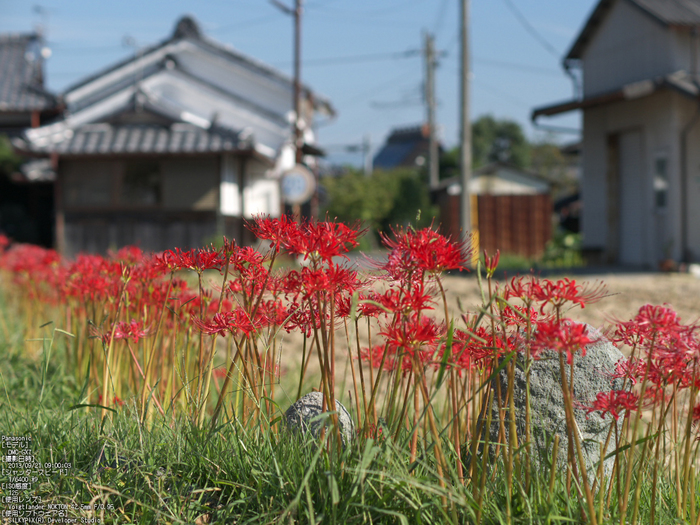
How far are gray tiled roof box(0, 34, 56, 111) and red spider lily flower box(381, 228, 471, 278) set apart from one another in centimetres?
2022

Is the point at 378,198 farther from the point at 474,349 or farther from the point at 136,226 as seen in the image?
the point at 474,349

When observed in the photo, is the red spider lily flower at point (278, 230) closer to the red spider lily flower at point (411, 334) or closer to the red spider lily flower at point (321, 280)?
the red spider lily flower at point (321, 280)

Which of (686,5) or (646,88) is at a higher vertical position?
(686,5)

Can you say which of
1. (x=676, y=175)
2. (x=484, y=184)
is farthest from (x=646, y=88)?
(x=484, y=184)

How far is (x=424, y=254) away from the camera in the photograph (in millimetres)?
1586

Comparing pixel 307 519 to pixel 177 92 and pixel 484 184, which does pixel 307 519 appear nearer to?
pixel 177 92

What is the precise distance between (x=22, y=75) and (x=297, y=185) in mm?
10443

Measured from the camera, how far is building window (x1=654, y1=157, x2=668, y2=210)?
38.4ft

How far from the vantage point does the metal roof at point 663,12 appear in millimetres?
11484

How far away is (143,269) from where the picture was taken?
8.84ft

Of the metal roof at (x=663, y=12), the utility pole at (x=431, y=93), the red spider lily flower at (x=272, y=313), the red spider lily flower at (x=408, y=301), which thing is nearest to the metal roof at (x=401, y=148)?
the utility pole at (x=431, y=93)

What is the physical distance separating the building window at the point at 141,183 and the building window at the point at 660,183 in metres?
10.7

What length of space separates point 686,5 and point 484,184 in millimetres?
16234

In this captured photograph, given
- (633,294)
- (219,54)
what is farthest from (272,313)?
(219,54)
